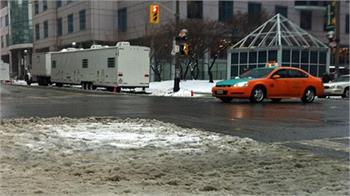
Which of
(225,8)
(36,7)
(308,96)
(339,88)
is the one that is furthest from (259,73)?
(36,7)

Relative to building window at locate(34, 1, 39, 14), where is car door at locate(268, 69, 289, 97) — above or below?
below

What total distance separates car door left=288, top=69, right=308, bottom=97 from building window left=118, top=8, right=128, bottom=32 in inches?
1951

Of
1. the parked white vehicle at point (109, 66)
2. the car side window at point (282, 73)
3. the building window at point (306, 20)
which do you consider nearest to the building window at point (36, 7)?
the building window at point (306, 20)

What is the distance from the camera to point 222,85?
20.1m

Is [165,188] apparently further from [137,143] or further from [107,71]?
[107,71]

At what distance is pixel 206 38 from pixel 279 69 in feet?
74.5

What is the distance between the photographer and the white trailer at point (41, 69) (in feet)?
156

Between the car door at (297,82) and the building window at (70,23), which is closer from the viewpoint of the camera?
the car door at (297,82)

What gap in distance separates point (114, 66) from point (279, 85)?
14290 mm

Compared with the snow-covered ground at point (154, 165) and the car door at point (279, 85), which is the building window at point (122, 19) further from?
the snow-covered ground at point (154, 165)

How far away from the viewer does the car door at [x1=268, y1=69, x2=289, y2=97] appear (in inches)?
790

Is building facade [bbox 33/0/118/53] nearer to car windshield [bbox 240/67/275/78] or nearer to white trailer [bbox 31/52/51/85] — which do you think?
white trailer [bbox 31/52/51/85]

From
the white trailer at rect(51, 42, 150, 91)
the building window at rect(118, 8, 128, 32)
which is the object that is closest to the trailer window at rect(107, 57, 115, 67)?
the white trailer at rect(51, 42, 150, 91)

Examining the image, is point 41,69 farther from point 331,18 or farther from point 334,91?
point 334,91
